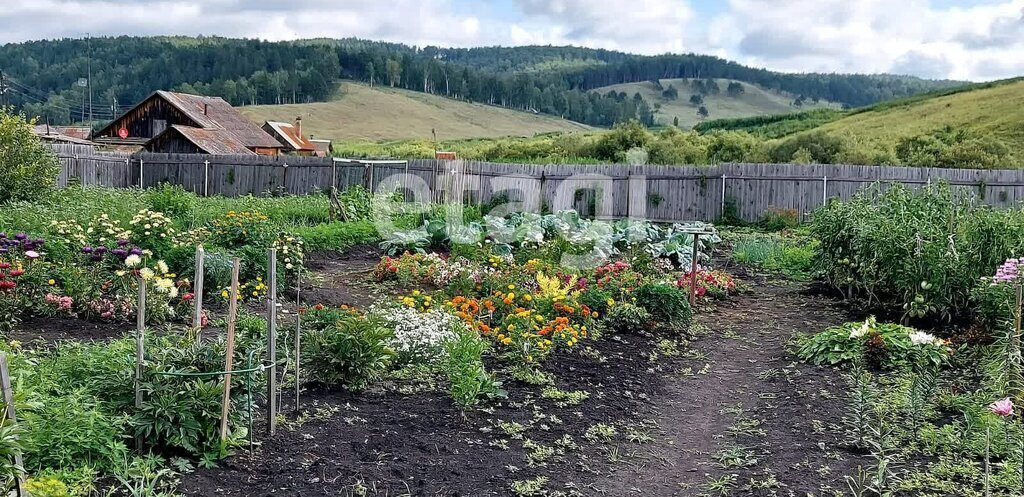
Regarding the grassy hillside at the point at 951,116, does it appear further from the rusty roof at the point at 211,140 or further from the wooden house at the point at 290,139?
the wooden house at the point at 290,139

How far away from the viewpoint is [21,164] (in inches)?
A: 567

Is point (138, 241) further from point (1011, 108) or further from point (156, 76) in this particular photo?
point (156, 76)

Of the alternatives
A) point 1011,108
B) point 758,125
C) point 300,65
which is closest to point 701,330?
point 1011,108

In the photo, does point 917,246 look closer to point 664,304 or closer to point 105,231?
point 664,304

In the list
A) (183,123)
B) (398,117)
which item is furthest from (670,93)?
(183,123)

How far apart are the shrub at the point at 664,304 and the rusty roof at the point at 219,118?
2792 centimetres

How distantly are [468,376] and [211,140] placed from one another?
27.3 meters

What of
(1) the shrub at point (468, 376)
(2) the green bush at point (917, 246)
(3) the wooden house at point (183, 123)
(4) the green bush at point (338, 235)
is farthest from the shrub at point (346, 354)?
(3) the wooden house at point (183, 123)

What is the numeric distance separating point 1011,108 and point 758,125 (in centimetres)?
1246

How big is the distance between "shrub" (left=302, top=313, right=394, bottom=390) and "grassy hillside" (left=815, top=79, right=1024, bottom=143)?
25.5m

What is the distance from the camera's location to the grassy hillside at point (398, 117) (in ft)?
227

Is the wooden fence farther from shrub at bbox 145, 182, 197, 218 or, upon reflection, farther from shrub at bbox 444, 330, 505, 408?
shrub at bbox 444, 330, 505, 408

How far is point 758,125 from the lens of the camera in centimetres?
4038

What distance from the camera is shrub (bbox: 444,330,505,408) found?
472 centimetres
